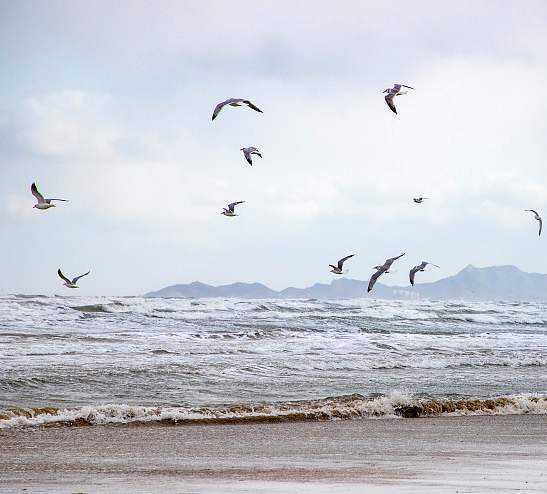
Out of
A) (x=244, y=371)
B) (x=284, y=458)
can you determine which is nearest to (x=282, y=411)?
(x=284, y=458)

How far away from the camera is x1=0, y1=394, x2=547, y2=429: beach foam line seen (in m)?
11.9

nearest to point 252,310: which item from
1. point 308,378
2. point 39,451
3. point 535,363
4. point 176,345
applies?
point 176,345

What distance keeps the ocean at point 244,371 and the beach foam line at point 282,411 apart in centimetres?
2

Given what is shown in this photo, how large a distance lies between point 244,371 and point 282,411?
13.9ft

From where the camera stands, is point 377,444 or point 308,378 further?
point 308,378

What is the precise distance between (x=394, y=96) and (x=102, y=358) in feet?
24.0

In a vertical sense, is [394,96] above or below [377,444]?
above

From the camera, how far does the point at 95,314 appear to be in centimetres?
3359

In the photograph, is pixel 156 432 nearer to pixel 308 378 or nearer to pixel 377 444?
pixel 377 444

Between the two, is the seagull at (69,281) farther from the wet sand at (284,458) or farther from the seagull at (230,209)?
the wet sand at (284,458)

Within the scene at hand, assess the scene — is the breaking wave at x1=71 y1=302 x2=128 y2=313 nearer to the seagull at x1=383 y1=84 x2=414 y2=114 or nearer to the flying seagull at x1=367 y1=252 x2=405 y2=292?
the flying seagull at x1=367 y1=252 x2=405 y2=292

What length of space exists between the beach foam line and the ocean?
18 mm

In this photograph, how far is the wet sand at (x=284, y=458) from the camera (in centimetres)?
716

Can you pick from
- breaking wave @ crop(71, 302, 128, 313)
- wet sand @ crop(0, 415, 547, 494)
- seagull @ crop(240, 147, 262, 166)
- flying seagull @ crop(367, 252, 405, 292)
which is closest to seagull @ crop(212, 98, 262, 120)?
seagull @ crop(240, 147, 262, 166)
